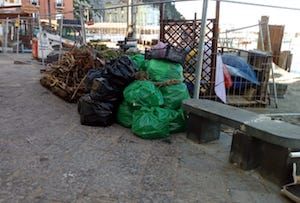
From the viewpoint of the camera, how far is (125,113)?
3.81 meters

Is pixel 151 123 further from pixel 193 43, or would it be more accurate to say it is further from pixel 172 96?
pixel 193 43

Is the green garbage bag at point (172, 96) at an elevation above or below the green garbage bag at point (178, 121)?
above

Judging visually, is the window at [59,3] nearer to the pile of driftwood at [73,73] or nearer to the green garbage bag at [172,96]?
the pile of driftwood at [73,73]

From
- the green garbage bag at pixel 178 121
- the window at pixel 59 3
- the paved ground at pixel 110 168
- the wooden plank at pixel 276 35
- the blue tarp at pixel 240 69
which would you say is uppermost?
the window at pixel 59 3

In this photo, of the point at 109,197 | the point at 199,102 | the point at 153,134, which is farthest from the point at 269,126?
the point at 109,197

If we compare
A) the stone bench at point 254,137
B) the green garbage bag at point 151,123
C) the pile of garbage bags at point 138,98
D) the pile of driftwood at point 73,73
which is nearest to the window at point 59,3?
the pile of driftwood at point 73,73

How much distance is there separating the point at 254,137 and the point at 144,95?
1455 millimetres

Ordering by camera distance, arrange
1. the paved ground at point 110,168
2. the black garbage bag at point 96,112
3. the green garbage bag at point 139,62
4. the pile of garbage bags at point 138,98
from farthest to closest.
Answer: the green garbage bag at point 139,62
the black garbage bag at point 96,112
the pile of garbage bags at point 138,98
the paved ground at point 110,168

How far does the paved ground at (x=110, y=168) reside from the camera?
229 centimetres

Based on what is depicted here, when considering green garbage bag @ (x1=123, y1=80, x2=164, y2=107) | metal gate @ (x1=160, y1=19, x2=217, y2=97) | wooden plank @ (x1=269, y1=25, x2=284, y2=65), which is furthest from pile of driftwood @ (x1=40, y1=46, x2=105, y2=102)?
wooden plank @ (x1=269, y1=25, x2=284, y2=65)

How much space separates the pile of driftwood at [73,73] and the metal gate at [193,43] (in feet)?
4.59

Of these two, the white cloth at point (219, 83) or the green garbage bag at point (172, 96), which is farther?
the white cloth at point (219, 83)

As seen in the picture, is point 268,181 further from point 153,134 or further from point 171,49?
point 171,49

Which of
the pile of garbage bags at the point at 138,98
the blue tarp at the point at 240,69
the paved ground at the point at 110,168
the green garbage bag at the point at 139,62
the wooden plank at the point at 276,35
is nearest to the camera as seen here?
the paved ground at the point at 110,168
